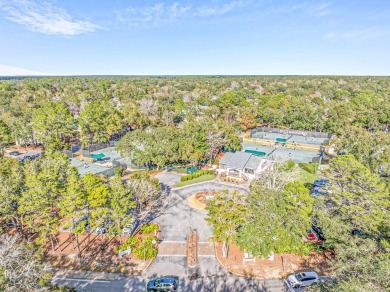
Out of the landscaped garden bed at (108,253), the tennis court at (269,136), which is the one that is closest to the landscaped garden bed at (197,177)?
the landscaped garden bed at (108,253)

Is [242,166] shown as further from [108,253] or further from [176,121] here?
[176,121]

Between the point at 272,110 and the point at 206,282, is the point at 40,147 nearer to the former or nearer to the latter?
the point at 206,282

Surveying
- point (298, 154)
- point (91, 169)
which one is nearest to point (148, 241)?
point (91, 169)

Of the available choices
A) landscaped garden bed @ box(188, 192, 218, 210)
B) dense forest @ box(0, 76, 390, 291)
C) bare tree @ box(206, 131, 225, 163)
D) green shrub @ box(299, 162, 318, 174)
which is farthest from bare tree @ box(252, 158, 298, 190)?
bare tree @ box(206, 131, 225, 163)

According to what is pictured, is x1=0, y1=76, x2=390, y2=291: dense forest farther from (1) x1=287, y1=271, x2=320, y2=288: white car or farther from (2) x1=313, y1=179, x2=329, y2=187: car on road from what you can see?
(2) x1=313, y1=179, x2=329, y2=187: car on road

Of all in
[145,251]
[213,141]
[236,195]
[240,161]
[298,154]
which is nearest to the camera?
[145,251]

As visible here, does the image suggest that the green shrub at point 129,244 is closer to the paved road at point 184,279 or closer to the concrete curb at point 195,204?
the paved road at point 184,279
